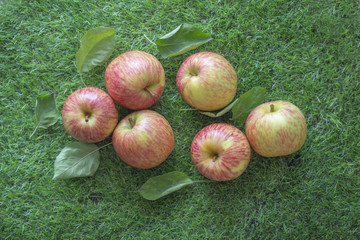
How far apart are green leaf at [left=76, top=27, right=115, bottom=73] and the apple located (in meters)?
0.66

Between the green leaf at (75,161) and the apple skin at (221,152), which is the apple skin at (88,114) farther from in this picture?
the apple skin at (221,152)

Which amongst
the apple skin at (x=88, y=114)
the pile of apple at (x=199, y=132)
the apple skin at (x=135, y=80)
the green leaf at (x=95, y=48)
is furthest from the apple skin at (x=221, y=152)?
the green leaf at (x=95, y=48)

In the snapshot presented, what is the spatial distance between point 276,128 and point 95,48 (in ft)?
2.65

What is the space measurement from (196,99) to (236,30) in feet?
1.36

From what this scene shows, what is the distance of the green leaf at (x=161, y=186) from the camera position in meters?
1.38

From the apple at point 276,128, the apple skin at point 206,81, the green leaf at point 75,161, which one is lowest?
the green leaf at point 75,161

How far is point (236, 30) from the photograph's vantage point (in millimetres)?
1501

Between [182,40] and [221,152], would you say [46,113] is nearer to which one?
[182,40]

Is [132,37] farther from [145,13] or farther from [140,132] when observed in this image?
[140,132]

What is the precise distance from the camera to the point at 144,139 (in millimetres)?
1257

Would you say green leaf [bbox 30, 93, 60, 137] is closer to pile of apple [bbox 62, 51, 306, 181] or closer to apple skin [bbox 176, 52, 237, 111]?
pile of apple [bbox 62, 51, 306, 181]

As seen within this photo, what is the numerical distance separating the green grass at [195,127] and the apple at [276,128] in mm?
161

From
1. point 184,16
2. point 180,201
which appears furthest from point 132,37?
point 180,201

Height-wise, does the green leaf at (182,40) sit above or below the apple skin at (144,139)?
above
